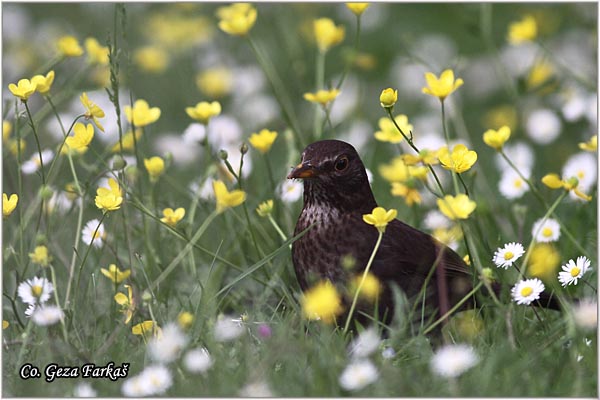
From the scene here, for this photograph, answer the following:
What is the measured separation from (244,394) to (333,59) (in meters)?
5.03

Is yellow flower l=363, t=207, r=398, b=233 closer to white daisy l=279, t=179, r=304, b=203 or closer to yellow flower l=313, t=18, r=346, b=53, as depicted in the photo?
white daisy l=279, t=179, r=304, b=203

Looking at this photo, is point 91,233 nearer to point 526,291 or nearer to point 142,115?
point 142,115

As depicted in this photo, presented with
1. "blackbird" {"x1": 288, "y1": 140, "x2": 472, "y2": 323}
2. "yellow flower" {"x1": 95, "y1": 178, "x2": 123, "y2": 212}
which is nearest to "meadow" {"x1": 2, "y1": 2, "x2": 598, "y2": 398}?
"yellow flower" {"x1": 95, "y1": 178, "x2": 123, "y2": 212}

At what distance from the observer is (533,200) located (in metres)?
5.14

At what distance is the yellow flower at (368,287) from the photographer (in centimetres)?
359

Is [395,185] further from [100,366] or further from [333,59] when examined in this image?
[333,59]

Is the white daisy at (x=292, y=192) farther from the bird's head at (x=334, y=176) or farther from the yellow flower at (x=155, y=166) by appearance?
the yellow flower at (x=155, y=166)

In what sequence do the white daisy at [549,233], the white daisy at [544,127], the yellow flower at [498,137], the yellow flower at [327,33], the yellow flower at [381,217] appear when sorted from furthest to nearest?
the white daisy at [544,127], the yellow flower at [327,33], the white daisy at [549,233], the yellow flower at [498,137], the yellow flower at [381,217]

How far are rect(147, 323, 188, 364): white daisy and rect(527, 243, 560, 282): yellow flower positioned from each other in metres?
1.41

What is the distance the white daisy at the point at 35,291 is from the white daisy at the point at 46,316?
0.15ft

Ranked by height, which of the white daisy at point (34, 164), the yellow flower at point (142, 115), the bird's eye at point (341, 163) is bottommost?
the bird's eye at point (341, 163)

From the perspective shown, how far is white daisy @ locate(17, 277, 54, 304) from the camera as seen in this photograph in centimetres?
352

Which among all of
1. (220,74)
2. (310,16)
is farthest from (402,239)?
(310,16)

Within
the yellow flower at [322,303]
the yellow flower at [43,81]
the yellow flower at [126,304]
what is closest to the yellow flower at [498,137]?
the yellow flower at [322,303]
